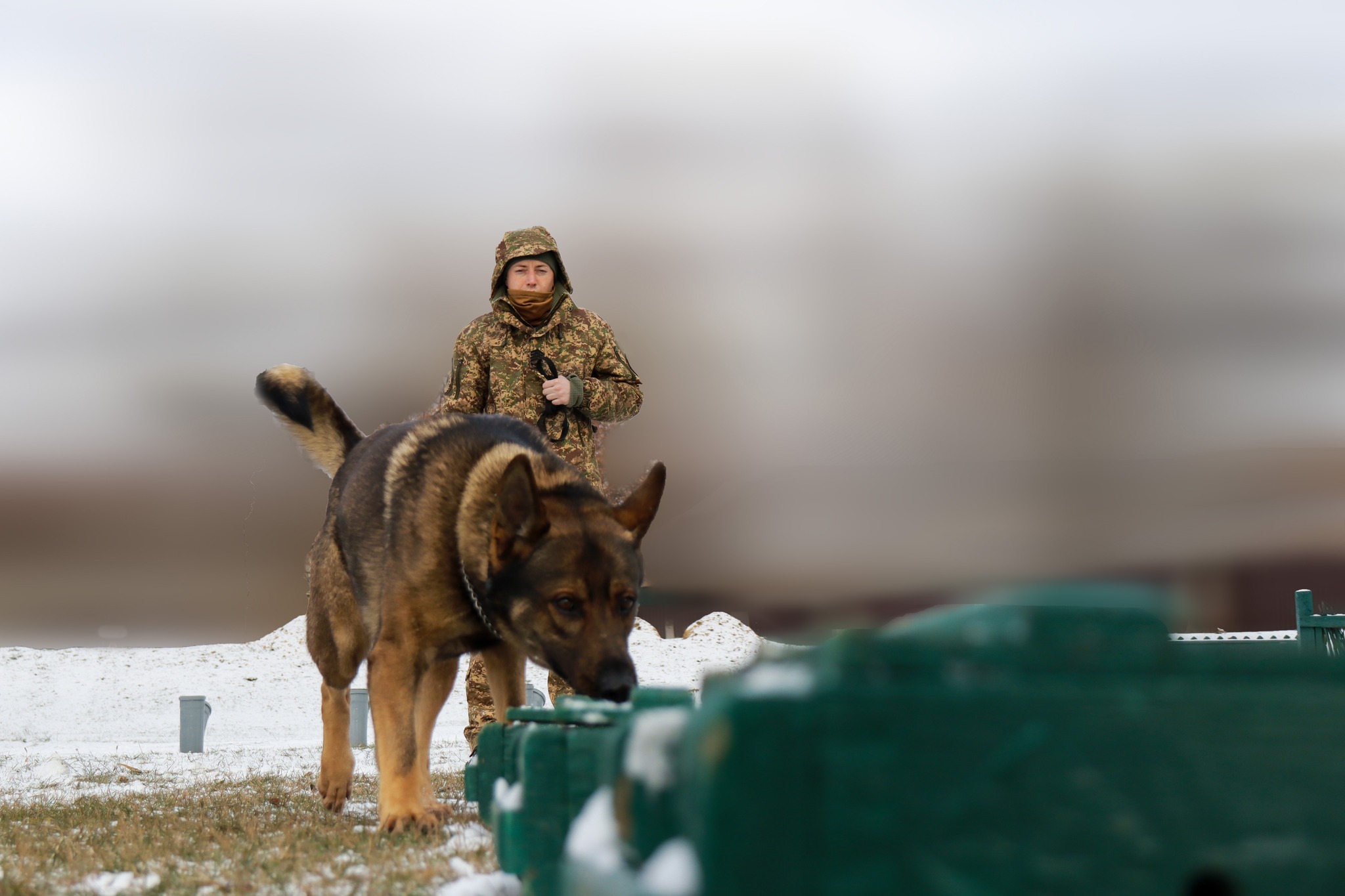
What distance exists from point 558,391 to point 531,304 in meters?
0.74

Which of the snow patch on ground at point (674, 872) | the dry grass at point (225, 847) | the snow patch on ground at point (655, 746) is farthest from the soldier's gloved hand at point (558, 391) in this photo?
the snow patch on ground at point (674, 872)

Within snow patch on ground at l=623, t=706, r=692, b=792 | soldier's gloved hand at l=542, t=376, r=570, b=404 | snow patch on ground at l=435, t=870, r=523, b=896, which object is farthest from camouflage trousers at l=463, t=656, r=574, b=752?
snow patch on ground at l=623, t=706, r=692, b=792

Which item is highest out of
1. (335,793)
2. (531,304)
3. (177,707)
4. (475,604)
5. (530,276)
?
(530,276)

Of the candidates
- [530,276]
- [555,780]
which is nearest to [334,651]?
[530,276]

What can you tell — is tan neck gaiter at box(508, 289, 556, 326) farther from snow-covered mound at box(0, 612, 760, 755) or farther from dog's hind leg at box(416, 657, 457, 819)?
snow-covered mound at box(0, 612, 760, 755)

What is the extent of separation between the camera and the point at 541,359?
6.58m

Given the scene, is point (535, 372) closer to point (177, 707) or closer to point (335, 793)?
point (335, 793)

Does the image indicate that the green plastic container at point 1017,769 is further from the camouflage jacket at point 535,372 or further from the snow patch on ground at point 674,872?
the camouflage jacket at point 535,372

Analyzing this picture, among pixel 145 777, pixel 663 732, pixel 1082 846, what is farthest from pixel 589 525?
pixel 145 777

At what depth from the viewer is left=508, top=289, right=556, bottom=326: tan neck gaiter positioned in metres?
6.62

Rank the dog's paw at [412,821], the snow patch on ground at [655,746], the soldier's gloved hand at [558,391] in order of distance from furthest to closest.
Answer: the soldier's gloved hand at [558,391], the dog's paw at [412,821], the snow patch on ground at [655,746]

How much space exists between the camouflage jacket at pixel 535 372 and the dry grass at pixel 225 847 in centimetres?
222

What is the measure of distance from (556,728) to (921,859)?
47.1 inches

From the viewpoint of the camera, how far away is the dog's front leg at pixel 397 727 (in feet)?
14.1
